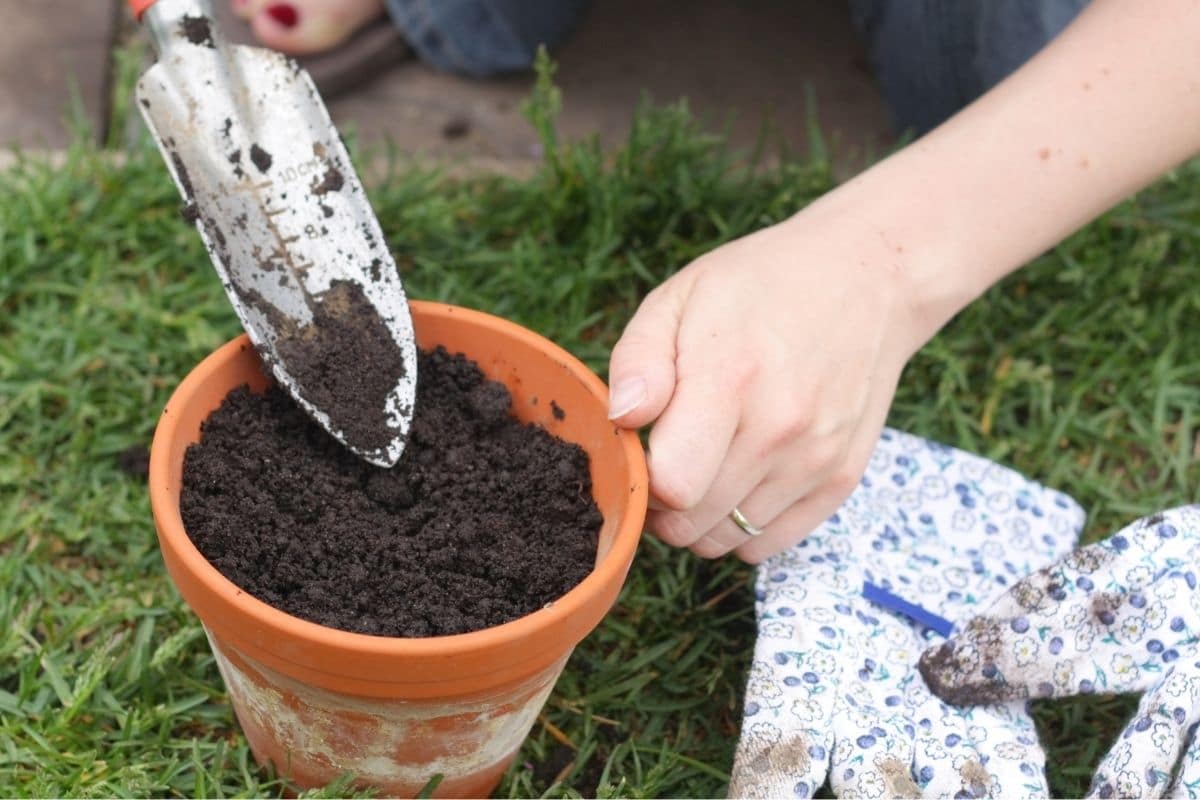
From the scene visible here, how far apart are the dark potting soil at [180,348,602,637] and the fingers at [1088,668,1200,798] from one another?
22.7 inches

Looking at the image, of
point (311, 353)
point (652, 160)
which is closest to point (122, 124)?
point (652, 160)

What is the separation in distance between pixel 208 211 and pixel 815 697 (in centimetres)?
83

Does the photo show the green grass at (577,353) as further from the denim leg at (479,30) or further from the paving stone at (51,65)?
the denim leg at (479,30)

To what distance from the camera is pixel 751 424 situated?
1296 mm

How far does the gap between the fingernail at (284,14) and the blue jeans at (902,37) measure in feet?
0.63

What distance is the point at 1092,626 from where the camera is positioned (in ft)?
4.67

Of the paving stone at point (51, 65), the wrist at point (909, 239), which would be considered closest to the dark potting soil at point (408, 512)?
the wrist at point (909, 239)

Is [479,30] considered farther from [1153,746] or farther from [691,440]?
[1153,746]

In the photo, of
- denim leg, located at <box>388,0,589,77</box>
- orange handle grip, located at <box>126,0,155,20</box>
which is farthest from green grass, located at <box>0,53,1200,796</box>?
orange handle grip, located at <box>126,0,155,20</box>

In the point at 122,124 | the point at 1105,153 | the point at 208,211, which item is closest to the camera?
the point at 208,211

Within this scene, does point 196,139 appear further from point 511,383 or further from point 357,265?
point 511,383

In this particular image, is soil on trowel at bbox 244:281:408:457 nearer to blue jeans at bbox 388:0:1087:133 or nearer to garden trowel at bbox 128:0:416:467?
garden trowel at bbox 128:0:416:467

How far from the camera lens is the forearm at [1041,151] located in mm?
1470

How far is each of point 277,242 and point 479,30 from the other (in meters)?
1.22
